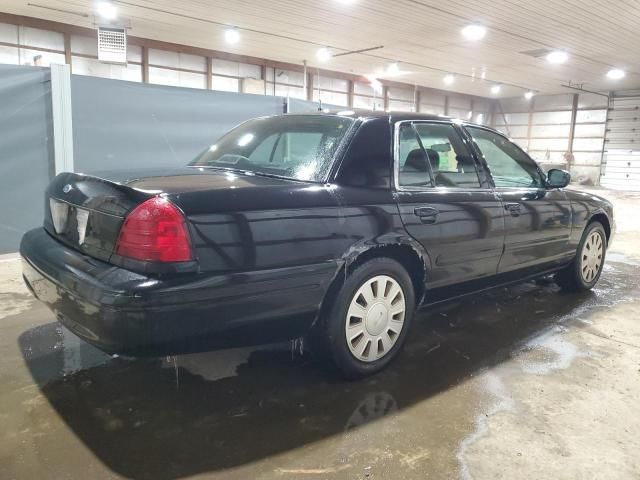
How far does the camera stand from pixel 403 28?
10.5 meters

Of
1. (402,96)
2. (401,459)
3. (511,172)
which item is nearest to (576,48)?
(402,96)

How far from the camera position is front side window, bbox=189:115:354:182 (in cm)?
261

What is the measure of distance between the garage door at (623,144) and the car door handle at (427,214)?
69.3ft

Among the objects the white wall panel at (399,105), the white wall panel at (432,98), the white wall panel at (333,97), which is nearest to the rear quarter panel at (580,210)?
the white wall panel at (333,97)

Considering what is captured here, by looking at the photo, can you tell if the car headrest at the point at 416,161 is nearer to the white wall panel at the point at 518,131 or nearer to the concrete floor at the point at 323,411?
the concrete floor at the point at 323,411

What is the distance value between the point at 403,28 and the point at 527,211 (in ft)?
26.9

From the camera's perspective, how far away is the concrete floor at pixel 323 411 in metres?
1.98

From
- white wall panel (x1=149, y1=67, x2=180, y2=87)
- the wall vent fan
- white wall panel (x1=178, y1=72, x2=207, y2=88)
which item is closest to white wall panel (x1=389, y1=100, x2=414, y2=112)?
white wall panel (x1=178, y1=72, x2=207, y2=88)

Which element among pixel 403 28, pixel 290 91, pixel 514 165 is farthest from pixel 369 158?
pixel 290 91

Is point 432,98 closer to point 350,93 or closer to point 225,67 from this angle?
point 350,93

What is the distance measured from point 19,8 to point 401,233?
11.2 metres

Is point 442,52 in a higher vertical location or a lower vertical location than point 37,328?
higher

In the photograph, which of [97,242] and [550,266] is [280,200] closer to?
[97,242]

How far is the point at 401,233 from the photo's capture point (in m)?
2.69
